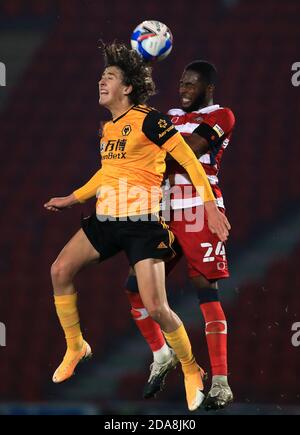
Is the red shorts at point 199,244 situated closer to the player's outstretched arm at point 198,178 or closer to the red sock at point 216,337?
the red sock at point 216,337

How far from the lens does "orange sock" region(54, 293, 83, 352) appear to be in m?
4.61

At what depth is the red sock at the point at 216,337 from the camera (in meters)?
4.73

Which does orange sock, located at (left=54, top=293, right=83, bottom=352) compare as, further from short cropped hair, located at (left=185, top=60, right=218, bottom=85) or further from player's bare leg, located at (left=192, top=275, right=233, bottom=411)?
short cropped hair, located at (left=185, top=60, right=218, bottom=85)

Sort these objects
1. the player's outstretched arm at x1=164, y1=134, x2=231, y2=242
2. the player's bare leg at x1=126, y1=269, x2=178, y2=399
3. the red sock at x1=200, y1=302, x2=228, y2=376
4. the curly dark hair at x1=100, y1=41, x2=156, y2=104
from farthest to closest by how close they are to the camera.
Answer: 1. the player's bare leg at x1=126, y1=269, x2=178, y2=399
2. the red sock at x1=200, y1=302, x2=228, y2=376
3. the curly dark hair at x1=100, y1=41, x2=156, y2=104
4. the player's outstretched arm at x1=164, y1=134, x2=231, y2=242

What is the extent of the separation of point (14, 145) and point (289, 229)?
299 centimetres

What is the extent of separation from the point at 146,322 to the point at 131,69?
139cm

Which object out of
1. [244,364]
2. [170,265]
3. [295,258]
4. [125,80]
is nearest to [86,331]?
[244,364]

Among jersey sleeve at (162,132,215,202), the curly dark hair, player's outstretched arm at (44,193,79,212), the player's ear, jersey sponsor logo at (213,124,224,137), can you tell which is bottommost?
player's outstretched arm at (44,193,79,212)

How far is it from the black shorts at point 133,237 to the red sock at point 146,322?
0.45m

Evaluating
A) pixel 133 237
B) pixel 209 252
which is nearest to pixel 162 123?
pixel 133 237

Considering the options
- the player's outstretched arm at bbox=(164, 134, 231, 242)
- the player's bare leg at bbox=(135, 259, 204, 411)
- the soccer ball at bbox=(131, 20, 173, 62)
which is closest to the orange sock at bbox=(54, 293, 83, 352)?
the player's bare leg at bbox=(135, 259, 204, 411)

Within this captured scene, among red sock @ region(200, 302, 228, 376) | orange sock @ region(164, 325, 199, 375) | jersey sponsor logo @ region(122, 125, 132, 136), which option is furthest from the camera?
red sock @ region(200, 302, 228, 376)

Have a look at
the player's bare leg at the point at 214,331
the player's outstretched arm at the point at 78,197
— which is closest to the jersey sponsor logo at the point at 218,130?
the player's outstretched arm at the point at 78,197

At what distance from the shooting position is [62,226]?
8.29 metres
